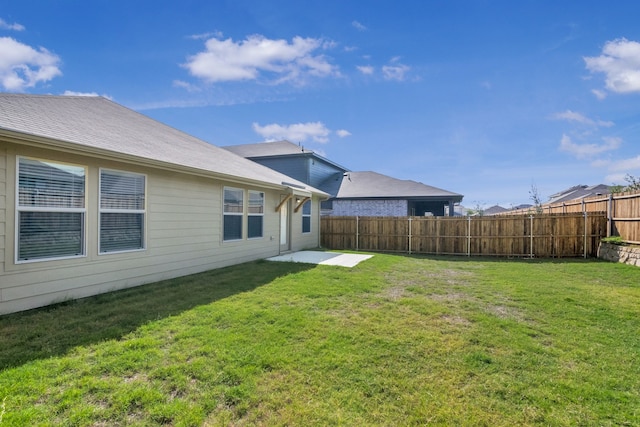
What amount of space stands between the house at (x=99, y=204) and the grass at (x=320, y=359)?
580mm

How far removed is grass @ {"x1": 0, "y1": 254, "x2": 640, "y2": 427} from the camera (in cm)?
237

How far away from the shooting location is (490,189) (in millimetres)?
56281

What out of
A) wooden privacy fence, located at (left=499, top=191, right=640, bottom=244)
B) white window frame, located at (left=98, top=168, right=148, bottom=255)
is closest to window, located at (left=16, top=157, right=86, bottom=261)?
white window frame, located at (left=98, top=168, right=148, bottom=255)

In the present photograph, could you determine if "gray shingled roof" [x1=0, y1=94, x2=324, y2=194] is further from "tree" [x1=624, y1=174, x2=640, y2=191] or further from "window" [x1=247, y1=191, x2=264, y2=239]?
"tree" [x1=624, y1=174, x2=640, y2=191]

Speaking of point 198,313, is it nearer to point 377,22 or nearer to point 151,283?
point 151,283

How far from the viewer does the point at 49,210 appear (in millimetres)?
4652

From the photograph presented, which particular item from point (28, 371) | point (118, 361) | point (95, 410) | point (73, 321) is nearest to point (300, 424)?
point (95, 410)

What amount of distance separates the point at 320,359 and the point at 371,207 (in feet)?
53.2

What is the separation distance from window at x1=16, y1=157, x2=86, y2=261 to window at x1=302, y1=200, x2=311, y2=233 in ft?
28.7

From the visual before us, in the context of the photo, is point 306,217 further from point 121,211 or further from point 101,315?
point 101,315

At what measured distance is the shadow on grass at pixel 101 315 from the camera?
3287 mm

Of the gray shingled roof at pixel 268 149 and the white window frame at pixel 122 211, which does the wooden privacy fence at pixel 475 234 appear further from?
the white window frame at pixel 122 211

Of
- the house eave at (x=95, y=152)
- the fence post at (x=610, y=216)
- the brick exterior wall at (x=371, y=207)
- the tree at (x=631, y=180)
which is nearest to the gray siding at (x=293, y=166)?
the brick exterior wall at (x=371, y=207)

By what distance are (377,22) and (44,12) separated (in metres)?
9.40
